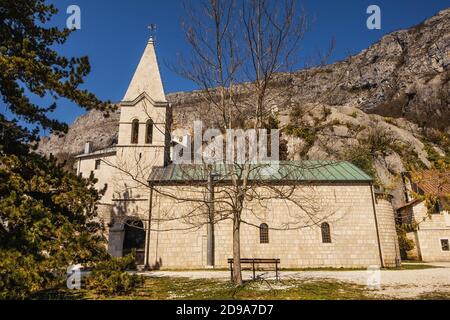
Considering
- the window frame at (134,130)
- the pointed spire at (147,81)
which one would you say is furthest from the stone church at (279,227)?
the pointed spire at (147,81)

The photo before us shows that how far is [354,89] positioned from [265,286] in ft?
269

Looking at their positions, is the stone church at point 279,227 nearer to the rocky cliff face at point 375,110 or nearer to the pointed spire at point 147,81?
the rocky cliff face at point 375,110

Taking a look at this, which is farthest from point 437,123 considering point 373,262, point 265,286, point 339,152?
point 265,286

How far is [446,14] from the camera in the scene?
8844 centimetres

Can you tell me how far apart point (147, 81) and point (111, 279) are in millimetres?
20137

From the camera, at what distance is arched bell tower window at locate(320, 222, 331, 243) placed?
20.3 m

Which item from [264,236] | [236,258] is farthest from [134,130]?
[236,258]

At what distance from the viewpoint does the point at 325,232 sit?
2047cm

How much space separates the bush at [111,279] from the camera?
8727 millimetres

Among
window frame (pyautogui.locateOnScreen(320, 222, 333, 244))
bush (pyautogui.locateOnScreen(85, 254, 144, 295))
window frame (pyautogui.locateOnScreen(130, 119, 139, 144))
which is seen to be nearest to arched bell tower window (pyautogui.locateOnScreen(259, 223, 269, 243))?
window frame (pyautogui.locateOnScreen(320, 222, 333, 244))

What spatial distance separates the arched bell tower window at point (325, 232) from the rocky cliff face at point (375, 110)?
527cm

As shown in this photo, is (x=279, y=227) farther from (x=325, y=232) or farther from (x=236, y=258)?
(x=236, y=258)

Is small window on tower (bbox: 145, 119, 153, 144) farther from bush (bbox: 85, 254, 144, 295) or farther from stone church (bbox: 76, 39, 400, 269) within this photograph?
bush (bbox: 85, 254, 144, 295)

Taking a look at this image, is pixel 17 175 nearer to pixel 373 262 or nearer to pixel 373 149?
pixel 373 262
